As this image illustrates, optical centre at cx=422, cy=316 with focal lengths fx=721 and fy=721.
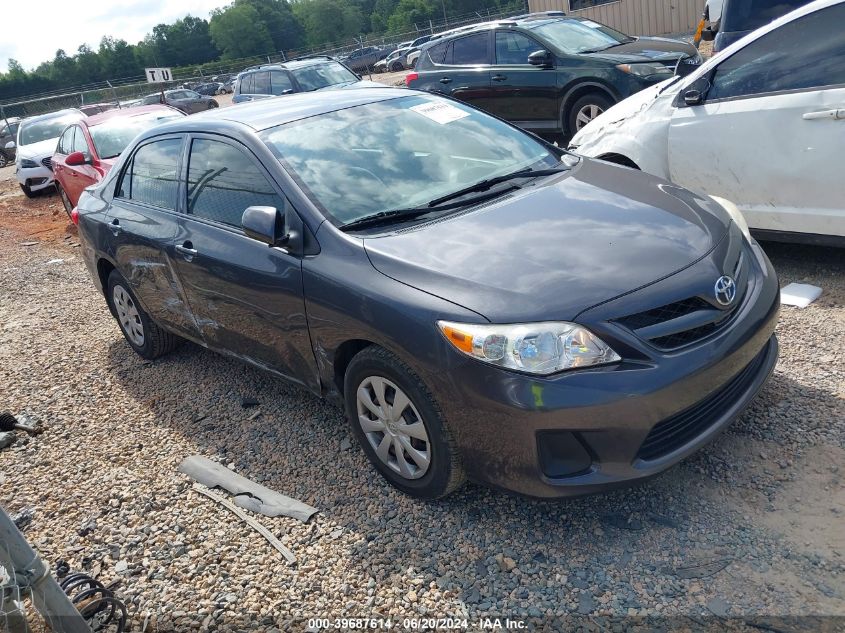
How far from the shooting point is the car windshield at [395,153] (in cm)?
354

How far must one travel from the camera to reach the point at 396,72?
38.0 metres

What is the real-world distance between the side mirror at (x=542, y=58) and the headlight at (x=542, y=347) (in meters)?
7.40

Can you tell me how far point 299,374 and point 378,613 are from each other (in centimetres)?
137

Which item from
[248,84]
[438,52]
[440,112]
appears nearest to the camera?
[440,112]

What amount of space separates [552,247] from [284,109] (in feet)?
6.57

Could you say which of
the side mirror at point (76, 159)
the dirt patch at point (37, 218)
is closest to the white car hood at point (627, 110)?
the side mirror at point (76, 159)

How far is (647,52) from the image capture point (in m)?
8.90

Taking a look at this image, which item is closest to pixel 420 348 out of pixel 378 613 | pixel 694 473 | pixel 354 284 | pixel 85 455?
pixel 354 284

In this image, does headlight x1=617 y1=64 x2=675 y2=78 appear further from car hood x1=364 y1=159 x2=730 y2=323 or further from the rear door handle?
the rear door handle

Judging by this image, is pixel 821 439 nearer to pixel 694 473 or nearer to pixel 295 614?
pixel 694 473

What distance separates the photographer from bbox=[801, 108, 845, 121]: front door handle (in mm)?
4238

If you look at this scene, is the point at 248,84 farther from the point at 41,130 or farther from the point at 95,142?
the point at 95,142

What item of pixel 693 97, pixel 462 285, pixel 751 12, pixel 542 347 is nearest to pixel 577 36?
pixel 751 12

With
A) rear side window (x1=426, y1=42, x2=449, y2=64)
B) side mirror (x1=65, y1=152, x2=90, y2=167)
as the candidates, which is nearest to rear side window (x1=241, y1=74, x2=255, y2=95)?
rear side window (x1=426, y1=42, x2=449, y2=64)
